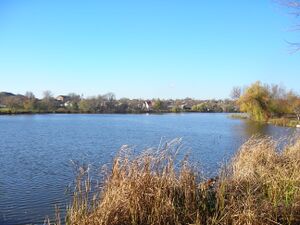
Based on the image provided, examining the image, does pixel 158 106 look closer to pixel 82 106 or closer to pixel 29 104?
pixel 82 106

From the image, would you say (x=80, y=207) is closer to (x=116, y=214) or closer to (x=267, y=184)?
(x=116, y=214)

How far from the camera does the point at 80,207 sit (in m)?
6.75

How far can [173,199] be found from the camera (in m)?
6.96

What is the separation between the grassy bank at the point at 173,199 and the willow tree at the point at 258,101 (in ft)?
189

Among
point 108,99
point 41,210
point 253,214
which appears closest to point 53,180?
point 41,210

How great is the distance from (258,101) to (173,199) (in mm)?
60738

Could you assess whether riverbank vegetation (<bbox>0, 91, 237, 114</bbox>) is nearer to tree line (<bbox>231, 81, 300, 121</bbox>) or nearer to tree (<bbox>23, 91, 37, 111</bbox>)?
tree (<bbox>23, 91, 37, 111</bbox>)

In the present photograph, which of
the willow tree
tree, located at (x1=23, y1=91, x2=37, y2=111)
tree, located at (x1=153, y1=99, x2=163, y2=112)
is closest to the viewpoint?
the willow tree

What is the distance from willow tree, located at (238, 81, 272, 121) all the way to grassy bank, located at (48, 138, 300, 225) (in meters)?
57.5

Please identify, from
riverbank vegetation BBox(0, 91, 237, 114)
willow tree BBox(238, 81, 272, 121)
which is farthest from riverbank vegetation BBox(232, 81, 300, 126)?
riverbank vegetation BBox(0, 91, 237, 114)

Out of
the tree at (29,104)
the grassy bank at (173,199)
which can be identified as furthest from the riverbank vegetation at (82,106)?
the grassy bank at (173,199)

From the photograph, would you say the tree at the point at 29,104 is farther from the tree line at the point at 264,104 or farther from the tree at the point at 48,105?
the tree line at the point at 264,104

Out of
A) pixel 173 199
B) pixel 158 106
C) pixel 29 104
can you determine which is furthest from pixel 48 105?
pixel 173 199

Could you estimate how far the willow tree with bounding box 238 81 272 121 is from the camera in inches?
2525
